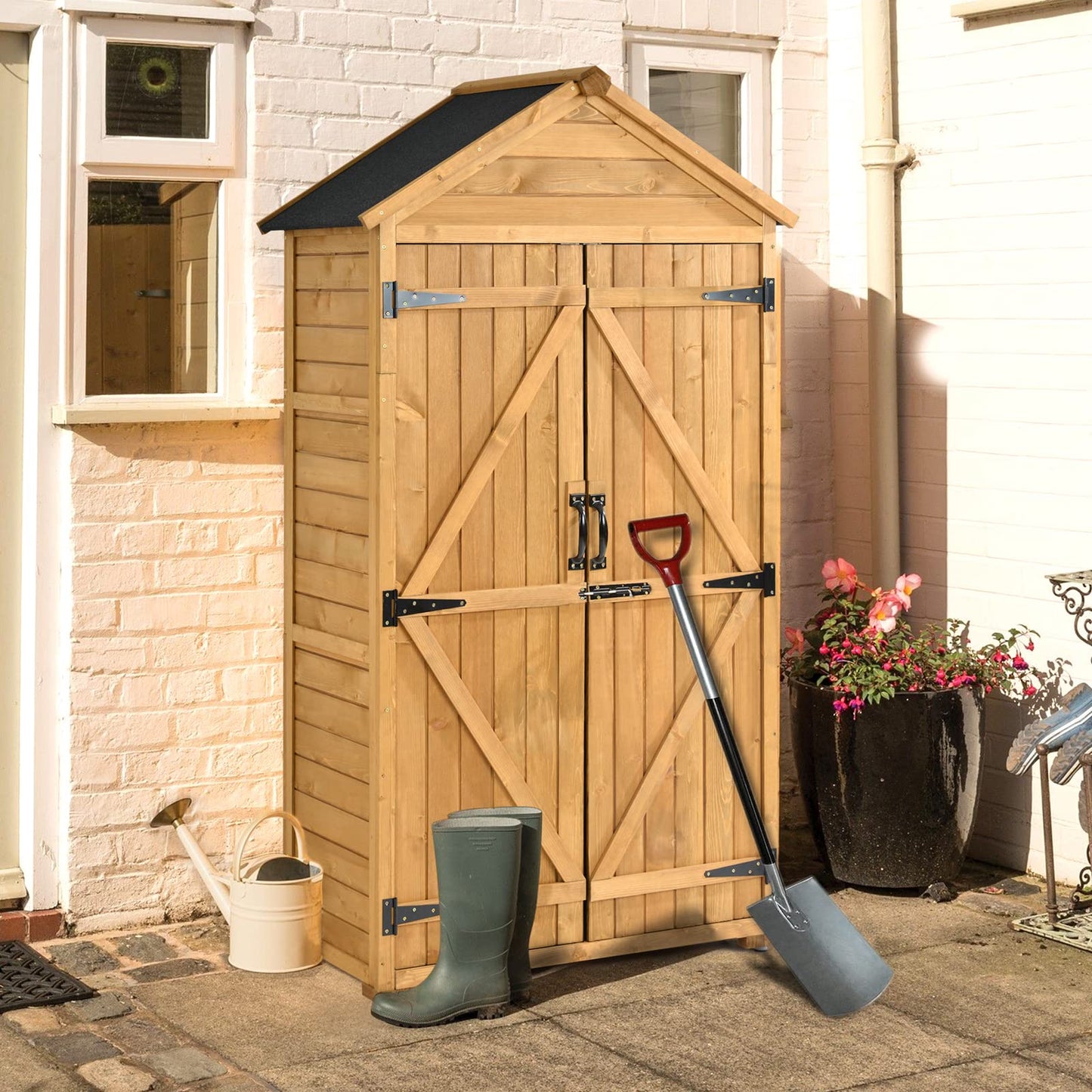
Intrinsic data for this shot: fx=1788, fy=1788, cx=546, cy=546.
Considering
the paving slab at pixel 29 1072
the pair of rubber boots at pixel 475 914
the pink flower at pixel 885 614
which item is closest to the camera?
the paving slab at pixel 29 1072

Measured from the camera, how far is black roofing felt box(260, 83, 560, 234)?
500 centimetres

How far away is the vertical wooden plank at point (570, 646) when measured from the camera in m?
5.12

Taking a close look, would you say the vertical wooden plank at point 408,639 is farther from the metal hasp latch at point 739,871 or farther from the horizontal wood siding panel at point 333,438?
the metal hasp latch at point 739,871

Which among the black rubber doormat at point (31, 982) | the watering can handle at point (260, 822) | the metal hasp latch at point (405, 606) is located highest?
the metal hasp latch at point (405, 606)

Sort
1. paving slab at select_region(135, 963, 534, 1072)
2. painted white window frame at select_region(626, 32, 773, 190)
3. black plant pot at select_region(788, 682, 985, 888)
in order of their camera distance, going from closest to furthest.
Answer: paving slab at select_region(135, 963, 534, 1072) → black plant pot at select_region(788, 682, 985, 888) → painted white window frame at select_region(626, 32, 773, 190)

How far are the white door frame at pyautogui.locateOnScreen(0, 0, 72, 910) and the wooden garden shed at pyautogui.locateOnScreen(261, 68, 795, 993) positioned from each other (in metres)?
0.68

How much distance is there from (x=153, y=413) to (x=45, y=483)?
0.39 metres

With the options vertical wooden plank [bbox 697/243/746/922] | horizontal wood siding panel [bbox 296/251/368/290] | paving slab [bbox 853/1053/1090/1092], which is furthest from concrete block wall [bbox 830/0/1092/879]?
horizontal wood siding panel [bbox 296/251/368/290]

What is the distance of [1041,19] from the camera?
5.99 meters

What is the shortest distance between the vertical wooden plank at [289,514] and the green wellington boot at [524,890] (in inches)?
29.5

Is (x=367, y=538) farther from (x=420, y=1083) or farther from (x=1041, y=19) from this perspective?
(x=1041, y=19)

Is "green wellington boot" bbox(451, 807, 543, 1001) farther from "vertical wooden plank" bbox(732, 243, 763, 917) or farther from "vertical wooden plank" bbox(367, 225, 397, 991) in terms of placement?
"vertical wooden plank" bbox(732, 243, 763, 917)

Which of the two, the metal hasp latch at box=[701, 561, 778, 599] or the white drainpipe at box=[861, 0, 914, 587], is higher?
the white drainpipe at box=[861, 0, 914, 587]

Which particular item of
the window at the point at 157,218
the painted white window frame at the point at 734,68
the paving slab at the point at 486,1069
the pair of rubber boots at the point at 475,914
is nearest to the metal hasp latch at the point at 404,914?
the pair of rubber boots at the point at 475,914
